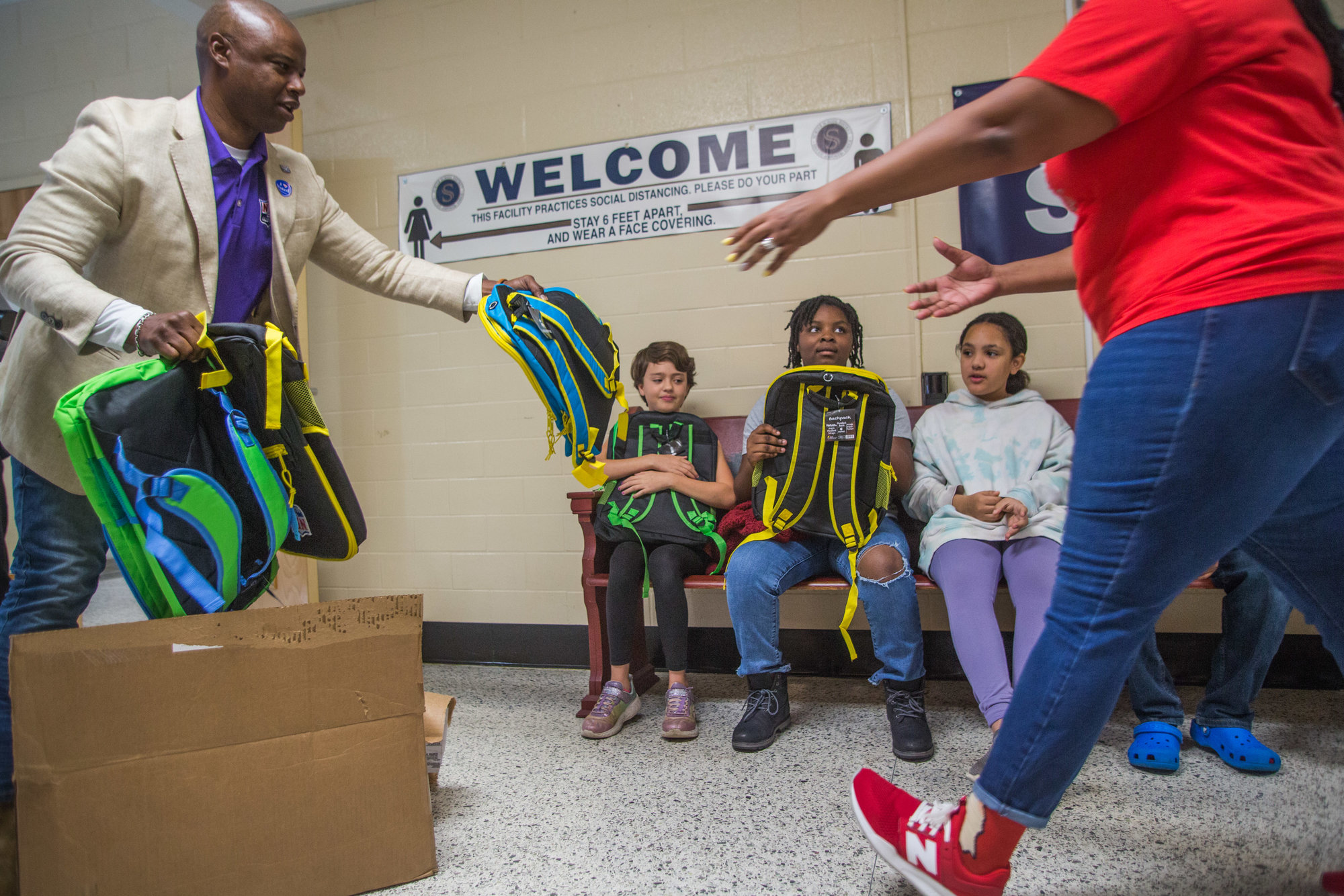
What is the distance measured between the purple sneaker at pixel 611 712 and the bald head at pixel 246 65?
165 centimetres

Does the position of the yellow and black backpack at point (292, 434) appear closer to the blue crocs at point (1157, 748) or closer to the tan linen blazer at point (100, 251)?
the tan linen blazer at point (100, 251)

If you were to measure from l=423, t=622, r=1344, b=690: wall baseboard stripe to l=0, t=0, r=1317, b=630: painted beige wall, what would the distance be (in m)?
0.07

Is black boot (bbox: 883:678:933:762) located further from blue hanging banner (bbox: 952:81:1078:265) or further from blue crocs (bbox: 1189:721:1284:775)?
Result: blue hanging banner (bbox: 952:81:1078:265)

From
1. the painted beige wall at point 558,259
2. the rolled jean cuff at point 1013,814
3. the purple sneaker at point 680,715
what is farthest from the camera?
the painted beige wall at point 558,259

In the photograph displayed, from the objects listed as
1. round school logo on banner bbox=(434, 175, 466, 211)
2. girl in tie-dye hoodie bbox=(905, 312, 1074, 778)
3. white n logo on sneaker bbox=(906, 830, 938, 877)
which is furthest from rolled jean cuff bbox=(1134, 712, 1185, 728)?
round school logo on banner bbox=(434, 175, 466, 211)

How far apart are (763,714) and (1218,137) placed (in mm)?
1676

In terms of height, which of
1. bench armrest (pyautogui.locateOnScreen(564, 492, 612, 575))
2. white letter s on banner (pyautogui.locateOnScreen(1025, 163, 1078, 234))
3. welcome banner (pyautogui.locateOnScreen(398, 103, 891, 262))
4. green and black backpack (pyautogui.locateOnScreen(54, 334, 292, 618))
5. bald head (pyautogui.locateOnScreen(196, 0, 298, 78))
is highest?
welcome banner (pyautogui.locateOnScreen(398, 103, 891, 262))

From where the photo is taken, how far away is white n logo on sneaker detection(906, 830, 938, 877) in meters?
1.08

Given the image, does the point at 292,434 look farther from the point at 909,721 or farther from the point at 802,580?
the point at 909,721

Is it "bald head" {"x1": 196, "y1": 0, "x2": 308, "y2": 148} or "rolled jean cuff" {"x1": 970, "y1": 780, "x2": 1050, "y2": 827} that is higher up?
"bald head" {"x1": 196, "y1": 0, "x2": 308, "y2": 148}

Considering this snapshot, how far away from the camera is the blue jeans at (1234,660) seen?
184 centimetres

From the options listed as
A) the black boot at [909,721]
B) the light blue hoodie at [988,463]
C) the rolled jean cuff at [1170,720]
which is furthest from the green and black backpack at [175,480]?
the rolled jean cuff at [1170,720]

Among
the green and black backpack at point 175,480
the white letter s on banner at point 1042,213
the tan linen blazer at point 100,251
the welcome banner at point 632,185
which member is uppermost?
the welcome banner at point 632,185

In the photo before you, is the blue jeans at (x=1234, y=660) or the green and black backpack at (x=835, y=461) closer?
the blue jeans at (x=1234, y=660)
